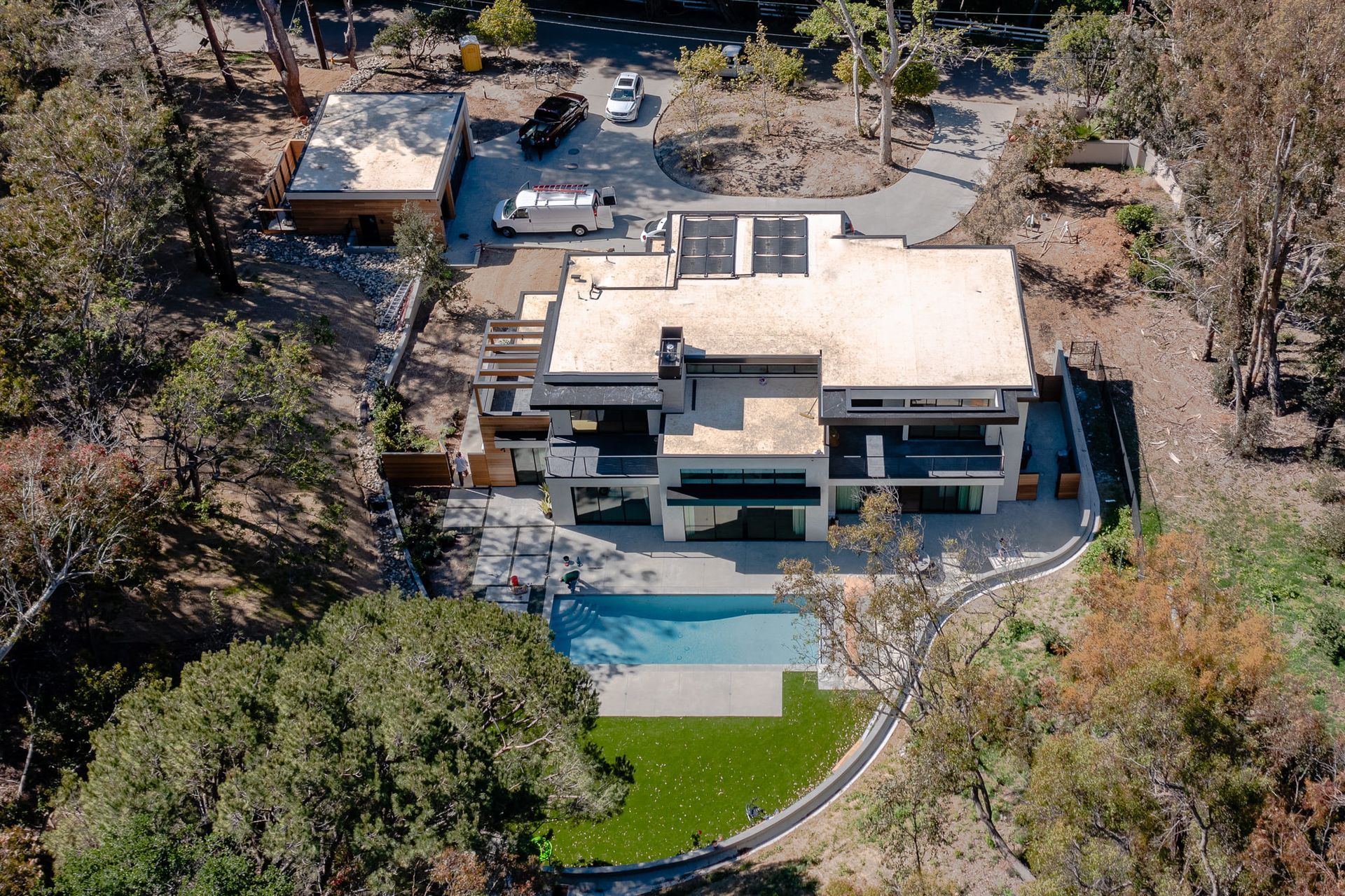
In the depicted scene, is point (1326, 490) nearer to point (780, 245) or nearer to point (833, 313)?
point (833, 313)

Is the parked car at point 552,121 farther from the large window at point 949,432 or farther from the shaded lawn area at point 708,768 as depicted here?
the shaded lawn area at point 708,768

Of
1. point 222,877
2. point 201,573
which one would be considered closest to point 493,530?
point 201,573

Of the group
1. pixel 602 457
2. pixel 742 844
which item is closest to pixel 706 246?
pixel 602 457

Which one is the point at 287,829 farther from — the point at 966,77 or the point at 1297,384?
the point at 966,77

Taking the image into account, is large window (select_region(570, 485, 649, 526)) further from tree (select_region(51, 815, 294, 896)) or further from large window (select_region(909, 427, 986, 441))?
tree (select_region(51, 815, 294, 896))

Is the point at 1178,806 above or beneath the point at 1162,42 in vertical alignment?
beneath

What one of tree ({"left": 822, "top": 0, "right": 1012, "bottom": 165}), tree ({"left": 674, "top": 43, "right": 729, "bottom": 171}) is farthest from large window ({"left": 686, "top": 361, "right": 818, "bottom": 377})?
tree ({"left": 674, "top": 43, "right": 729, "bottom": 171})
